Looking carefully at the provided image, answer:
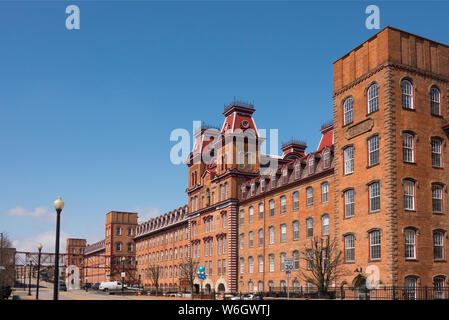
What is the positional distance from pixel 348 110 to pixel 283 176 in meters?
15.8

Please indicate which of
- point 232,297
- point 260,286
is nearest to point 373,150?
point 232,297

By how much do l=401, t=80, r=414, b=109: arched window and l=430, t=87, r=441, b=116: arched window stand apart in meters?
2.11

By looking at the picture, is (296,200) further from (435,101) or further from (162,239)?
(162,239)

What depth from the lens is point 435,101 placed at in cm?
4041

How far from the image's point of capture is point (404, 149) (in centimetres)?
3816

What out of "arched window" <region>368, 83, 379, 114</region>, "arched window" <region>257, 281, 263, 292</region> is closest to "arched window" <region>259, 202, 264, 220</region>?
"arched window" <region>257, 281, 263, 292</region>

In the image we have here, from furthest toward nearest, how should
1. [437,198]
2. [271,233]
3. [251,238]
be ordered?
[251,238], [271,233], [437,198]

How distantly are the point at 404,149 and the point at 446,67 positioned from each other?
8.33 meters

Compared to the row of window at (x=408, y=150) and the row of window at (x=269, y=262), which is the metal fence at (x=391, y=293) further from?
the row of window at (x=269, y=262)

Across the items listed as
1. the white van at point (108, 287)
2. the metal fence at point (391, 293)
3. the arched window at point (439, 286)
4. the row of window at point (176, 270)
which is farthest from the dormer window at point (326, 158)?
the white van at point (108, 287)

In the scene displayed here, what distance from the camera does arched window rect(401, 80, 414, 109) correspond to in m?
38.9

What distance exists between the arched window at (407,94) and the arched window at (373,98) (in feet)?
5.98

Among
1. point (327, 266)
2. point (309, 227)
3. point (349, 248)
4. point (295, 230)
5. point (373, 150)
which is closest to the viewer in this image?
point (373, 150)

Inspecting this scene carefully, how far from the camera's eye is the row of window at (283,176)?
49.6 m
